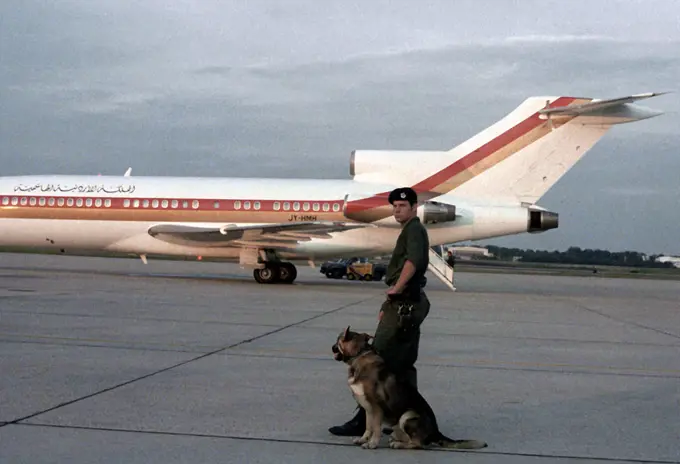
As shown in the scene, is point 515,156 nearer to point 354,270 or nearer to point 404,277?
point 354,270

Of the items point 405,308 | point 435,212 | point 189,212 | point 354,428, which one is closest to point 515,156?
point 435,212

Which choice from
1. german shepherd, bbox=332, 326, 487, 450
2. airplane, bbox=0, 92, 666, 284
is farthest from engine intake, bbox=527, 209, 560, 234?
german shepherd, bbox=332, 326, 487, 450

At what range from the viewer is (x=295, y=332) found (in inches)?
496

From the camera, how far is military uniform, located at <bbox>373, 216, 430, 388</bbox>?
6266mm

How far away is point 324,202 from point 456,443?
19.0 meters

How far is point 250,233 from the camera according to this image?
2386cm

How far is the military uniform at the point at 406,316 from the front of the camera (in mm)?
6266

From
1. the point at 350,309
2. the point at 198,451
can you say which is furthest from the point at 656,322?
the point at 198,451

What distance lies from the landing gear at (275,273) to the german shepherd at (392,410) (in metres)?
19.3

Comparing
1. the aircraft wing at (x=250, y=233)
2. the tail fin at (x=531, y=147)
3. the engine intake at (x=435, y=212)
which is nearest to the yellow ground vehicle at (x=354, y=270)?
the aircraft wing at (x=250, y=233)

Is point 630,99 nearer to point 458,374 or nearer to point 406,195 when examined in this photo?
point 458,374

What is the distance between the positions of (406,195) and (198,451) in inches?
99.0

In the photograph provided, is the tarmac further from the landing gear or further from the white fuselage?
the landing gear

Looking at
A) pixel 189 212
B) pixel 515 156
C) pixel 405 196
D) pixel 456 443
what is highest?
pixel 515 156
